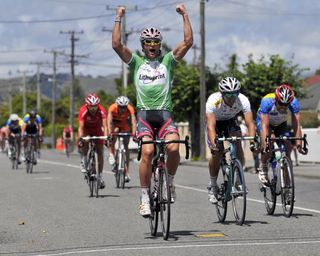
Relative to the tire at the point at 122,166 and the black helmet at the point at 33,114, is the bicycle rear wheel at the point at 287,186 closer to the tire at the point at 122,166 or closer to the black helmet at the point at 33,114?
the tire at the point at 122,166

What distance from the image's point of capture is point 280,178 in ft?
39.1

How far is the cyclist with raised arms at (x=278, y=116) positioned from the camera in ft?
38.7

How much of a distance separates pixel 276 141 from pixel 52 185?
8.18 m

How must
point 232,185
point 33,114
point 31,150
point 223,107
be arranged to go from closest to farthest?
point 232,185, point 223,107, point 33,114, point 31,150

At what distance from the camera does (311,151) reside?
3141 cm

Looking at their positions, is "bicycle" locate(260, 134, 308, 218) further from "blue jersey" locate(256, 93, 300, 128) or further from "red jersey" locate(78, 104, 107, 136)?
"red jersey" locate(78, 104, 107, 136)

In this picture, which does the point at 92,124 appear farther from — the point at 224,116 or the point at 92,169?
the point at 224,116

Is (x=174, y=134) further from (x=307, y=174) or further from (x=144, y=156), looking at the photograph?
(x=307, y=174)

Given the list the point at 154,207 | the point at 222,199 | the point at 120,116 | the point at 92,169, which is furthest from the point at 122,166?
the point at 154,207

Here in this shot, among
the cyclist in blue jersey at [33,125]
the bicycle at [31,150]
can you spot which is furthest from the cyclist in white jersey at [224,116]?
the bicycle at [31,150]

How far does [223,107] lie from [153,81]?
1547 millimetres

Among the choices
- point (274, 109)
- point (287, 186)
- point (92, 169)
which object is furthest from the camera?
point (92, 169)

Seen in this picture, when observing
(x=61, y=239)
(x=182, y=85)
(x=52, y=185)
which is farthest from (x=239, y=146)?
(x=182, y=85)

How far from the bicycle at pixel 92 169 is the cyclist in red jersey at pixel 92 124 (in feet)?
0.25
